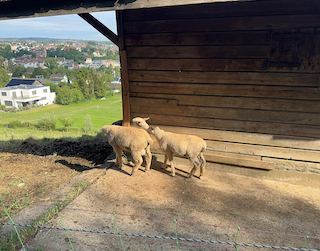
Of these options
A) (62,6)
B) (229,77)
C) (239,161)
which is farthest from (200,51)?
(62,6)

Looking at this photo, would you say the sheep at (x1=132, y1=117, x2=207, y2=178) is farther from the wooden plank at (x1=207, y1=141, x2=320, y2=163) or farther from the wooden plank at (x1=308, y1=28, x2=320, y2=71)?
the wooden plank at (x1=308, y1=28, x2=320, y2=71)

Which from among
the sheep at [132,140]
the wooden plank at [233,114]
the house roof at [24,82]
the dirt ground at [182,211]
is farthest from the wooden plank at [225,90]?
the house roof at [24,82]

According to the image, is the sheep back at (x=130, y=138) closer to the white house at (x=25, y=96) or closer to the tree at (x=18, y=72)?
the white house at (x=25, y=96)

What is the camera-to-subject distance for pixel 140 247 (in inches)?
125

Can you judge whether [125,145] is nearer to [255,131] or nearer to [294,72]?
[255,131]

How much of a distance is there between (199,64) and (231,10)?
1.34 m

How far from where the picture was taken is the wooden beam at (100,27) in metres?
5.45

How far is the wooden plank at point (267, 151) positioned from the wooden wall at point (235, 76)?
0.07 feet

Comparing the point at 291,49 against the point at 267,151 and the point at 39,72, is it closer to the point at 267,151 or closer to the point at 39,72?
the point at 267,151

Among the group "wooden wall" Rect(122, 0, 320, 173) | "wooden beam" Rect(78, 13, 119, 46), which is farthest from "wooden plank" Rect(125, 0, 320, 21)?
"wooden beam" Rect(78, 13, 119, 46)

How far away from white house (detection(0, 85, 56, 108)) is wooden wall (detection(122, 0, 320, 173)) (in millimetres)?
84054

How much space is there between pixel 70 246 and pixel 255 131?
15.1 feet

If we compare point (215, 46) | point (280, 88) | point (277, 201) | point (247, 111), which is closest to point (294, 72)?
point (280, 88)

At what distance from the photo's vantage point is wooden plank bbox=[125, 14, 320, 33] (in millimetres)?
4570
